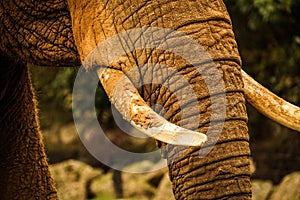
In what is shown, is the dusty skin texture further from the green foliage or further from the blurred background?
the green foliage

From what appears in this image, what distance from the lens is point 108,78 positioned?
382 cm

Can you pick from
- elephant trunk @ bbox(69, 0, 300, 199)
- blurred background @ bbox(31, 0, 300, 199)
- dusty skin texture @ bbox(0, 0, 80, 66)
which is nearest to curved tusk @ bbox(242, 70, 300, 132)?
elephant trunk @ bbox(69, 0, 300, 199)

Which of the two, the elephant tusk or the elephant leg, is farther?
the elephant leg

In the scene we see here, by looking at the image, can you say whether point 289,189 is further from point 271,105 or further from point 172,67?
point 172,67

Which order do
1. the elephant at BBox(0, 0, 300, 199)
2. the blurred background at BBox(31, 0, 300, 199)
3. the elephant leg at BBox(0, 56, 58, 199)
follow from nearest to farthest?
the elephant at BBox(0, 0, 300, 199) → the elephant leg at BBox(0, 56, 58, 199) → the blurred background at BBox(31, 0, 300, 199)

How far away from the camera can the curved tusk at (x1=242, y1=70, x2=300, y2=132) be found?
3936 mm

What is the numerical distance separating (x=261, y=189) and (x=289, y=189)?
522mm

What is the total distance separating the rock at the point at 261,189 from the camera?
9.34 meters

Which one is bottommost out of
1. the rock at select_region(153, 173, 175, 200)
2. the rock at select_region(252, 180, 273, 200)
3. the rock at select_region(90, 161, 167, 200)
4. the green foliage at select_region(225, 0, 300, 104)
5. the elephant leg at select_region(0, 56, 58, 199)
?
the rock at select_region(252, 180, 273, 200)

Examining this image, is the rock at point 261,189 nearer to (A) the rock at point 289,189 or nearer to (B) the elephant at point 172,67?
(A) the rock at point 289,189

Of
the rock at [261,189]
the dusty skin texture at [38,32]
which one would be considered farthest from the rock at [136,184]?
the dusty skin texture at [38,32]

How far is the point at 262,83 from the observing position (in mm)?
9336

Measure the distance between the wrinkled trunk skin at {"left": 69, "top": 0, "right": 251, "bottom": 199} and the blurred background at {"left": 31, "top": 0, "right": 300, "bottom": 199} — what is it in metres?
4.71

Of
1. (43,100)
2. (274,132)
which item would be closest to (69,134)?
(43,100)
